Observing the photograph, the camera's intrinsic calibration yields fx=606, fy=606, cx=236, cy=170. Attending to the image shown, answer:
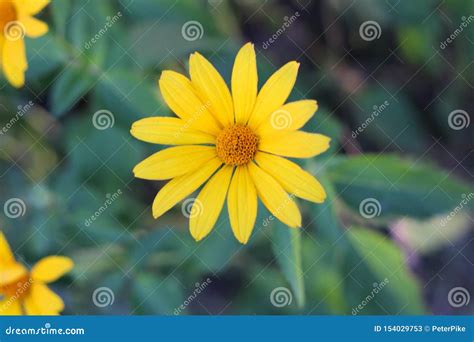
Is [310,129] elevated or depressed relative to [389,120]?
depressed

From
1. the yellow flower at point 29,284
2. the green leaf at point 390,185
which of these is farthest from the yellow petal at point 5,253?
the green leaf at point 390,185

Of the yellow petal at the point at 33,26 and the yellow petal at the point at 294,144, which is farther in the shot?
the yellow petal at the point at 33,26

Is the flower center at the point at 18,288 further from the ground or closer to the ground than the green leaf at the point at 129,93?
closer to the ground

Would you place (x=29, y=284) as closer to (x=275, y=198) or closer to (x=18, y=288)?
(x=18, y=288)

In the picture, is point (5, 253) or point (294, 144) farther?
point (5, 253)

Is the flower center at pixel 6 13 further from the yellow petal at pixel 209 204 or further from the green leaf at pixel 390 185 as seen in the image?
the green leaf at pixel 390 185

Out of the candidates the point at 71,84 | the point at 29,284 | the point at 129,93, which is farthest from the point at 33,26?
the point at 29,284

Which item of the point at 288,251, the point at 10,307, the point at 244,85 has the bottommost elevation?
the point at 10,307
